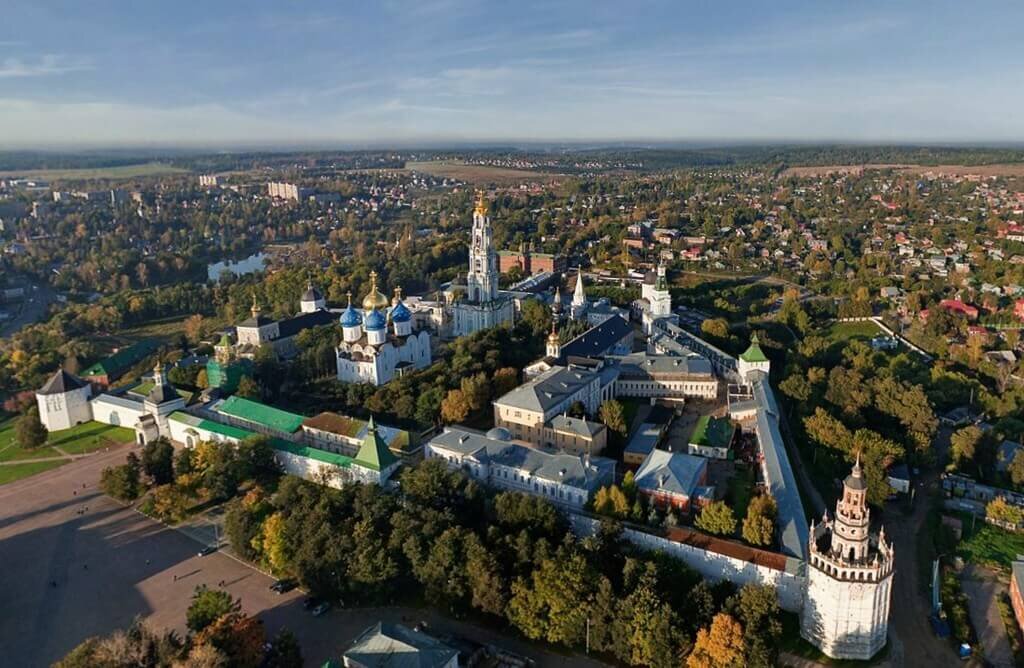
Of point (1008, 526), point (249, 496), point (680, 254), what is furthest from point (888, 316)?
point (249, 496)

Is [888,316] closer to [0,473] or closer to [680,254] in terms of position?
[680,254]

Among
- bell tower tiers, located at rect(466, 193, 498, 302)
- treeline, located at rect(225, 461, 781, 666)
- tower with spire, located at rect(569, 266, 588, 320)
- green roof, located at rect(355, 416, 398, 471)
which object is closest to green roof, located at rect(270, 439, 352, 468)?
green roof, located at rect(355, 416, 398, 471)

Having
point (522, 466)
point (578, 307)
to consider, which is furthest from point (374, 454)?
point (578, 307)

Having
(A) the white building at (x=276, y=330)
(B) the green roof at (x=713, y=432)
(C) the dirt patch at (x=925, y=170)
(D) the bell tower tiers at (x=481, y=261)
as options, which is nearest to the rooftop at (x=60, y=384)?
(A) the white building at (x=276, y=330)

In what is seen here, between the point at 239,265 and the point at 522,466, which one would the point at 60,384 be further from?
the point at 239,265

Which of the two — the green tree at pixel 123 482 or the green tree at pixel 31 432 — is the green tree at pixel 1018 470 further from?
the green tree at pixel 31 432

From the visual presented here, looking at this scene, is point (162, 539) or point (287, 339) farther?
point (287, 339)
